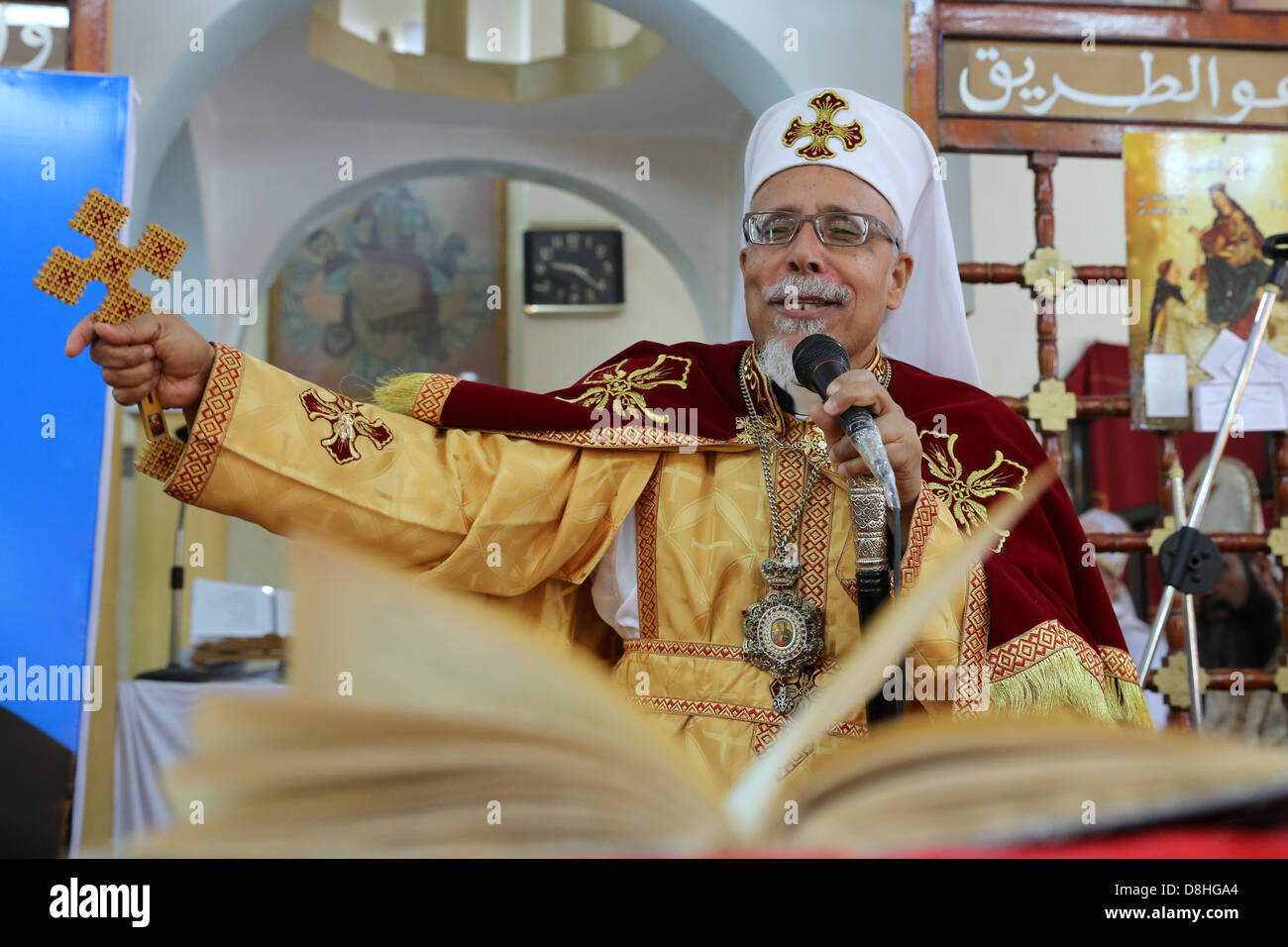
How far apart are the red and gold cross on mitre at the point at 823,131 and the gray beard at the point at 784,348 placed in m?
0.38

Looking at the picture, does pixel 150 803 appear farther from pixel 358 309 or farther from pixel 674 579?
pixel 358 309

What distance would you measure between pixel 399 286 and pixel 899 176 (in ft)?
25.5

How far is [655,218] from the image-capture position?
7258 millimetres

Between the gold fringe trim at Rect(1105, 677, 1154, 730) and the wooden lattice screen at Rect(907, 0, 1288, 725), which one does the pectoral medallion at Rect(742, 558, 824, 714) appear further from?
the wooden lattice screen at Rect(907, 0, 1288, 725)

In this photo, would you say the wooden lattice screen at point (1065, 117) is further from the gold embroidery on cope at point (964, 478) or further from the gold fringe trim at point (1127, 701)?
the gold fringe trim at point (1127, 701)

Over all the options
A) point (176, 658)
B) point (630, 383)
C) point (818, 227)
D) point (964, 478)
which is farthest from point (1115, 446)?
point (630, 383)

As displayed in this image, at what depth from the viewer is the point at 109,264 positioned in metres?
1.50

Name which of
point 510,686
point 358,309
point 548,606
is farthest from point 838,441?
point 358,309

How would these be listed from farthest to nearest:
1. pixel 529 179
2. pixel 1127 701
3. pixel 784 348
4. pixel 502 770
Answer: pixel 529 179 < pixel 784 348 < pixel 1127 701 < pixel 502 770

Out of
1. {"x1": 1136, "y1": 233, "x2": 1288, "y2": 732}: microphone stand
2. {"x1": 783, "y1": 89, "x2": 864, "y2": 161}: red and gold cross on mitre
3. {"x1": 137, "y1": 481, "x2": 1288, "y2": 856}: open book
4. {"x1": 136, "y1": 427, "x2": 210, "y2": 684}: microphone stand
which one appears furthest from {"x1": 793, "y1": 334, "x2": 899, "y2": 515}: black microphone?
{"x1": 136, "y1": 427, "x2": 210, "y2": 684}: microphone stand

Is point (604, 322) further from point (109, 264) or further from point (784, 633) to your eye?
point (109, 264)

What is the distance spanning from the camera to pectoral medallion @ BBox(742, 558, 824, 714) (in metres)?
2.01

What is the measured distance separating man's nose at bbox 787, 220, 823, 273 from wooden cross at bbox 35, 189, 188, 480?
3.41 ft
